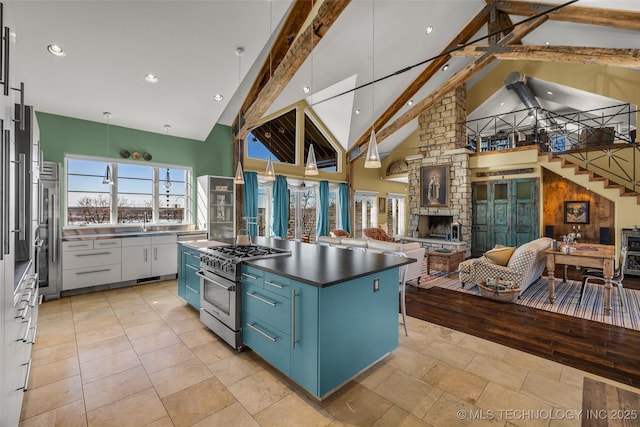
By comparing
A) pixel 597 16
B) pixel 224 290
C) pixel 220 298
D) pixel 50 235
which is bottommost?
pixel 220 298

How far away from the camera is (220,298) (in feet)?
9.30

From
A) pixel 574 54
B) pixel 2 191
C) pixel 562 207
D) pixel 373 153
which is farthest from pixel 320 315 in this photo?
pixel 562 207

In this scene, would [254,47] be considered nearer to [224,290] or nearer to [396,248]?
[224,290]

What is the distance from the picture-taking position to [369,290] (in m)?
2.30

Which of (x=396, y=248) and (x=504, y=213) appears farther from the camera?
(x=504, y=213)

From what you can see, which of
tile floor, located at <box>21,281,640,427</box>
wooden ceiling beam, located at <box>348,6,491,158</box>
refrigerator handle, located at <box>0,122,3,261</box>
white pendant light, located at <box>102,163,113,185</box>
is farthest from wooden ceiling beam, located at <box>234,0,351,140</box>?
tile floor, located at <box>21,281,640,427</box>

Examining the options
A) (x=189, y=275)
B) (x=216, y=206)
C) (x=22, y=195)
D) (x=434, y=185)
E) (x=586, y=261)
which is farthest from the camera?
(x=434, y=185)

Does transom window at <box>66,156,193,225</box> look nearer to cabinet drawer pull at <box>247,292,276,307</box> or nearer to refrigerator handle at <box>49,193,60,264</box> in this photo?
refrigerator handle at <box>49,193,60,264</box>

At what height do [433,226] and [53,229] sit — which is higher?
[53,229]

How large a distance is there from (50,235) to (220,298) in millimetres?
3293

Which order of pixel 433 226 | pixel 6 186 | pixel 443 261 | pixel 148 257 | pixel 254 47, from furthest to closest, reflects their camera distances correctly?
pixel 433 226
pixel 443 261
pixel 148 257
pixel 254 47
pixel 6 186

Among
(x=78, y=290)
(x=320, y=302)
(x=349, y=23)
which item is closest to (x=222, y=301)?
(x=320, y=302)

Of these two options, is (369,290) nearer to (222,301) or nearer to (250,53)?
(222,301)

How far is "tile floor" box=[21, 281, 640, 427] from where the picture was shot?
188 centimetres
